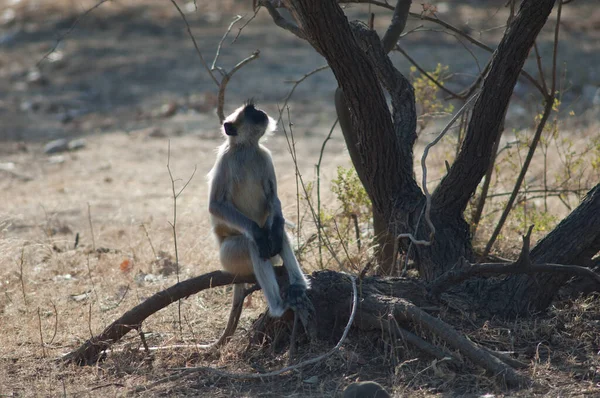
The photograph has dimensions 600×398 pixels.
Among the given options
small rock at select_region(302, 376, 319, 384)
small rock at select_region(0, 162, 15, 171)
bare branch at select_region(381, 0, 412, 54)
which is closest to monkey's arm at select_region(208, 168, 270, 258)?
small rock at select_region(302, 376, 319, 384)

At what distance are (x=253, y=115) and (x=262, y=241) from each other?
0.69 m

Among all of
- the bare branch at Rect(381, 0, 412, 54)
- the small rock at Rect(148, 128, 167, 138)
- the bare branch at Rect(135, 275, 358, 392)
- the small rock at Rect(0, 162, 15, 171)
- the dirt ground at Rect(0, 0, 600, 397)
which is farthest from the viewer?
the small rock at Rect(148, 128, 167, 138)

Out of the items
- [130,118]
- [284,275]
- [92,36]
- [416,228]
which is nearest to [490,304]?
[416,228]

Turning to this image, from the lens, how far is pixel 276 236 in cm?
399

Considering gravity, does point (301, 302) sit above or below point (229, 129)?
below

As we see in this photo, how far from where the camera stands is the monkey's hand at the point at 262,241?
3.87 m

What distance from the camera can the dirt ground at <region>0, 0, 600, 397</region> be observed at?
3.56 m

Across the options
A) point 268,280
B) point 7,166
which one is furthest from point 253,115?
point 7,166

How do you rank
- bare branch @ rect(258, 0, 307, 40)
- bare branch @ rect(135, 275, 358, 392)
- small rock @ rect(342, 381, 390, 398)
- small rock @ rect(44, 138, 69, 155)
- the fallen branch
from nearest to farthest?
small rock @ rect(342, 381, 390, 398)
bare branch @ rect(135, 275, 358, 392)
the fallen branch
bare branch @ rect(258, 0, 307, 40)
small rock @ rect(44, 138, 69, 155)

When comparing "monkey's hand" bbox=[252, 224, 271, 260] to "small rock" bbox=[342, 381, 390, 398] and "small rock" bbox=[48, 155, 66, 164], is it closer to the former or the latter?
"small rock" bbox=[342, 381, 390, 398]

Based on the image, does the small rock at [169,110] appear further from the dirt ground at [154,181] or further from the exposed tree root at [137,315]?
the exposed tree root at [137,315]

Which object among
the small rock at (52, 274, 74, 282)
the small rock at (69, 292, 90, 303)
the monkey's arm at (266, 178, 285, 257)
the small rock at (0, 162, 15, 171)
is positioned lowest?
the small rock at (69, 292, 90, 303)

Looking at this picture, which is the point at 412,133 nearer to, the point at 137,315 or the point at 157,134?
the point at 137,315

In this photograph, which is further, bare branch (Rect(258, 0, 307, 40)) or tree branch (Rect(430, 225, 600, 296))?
bare branch (Rect(258, 0, 307, 40))
